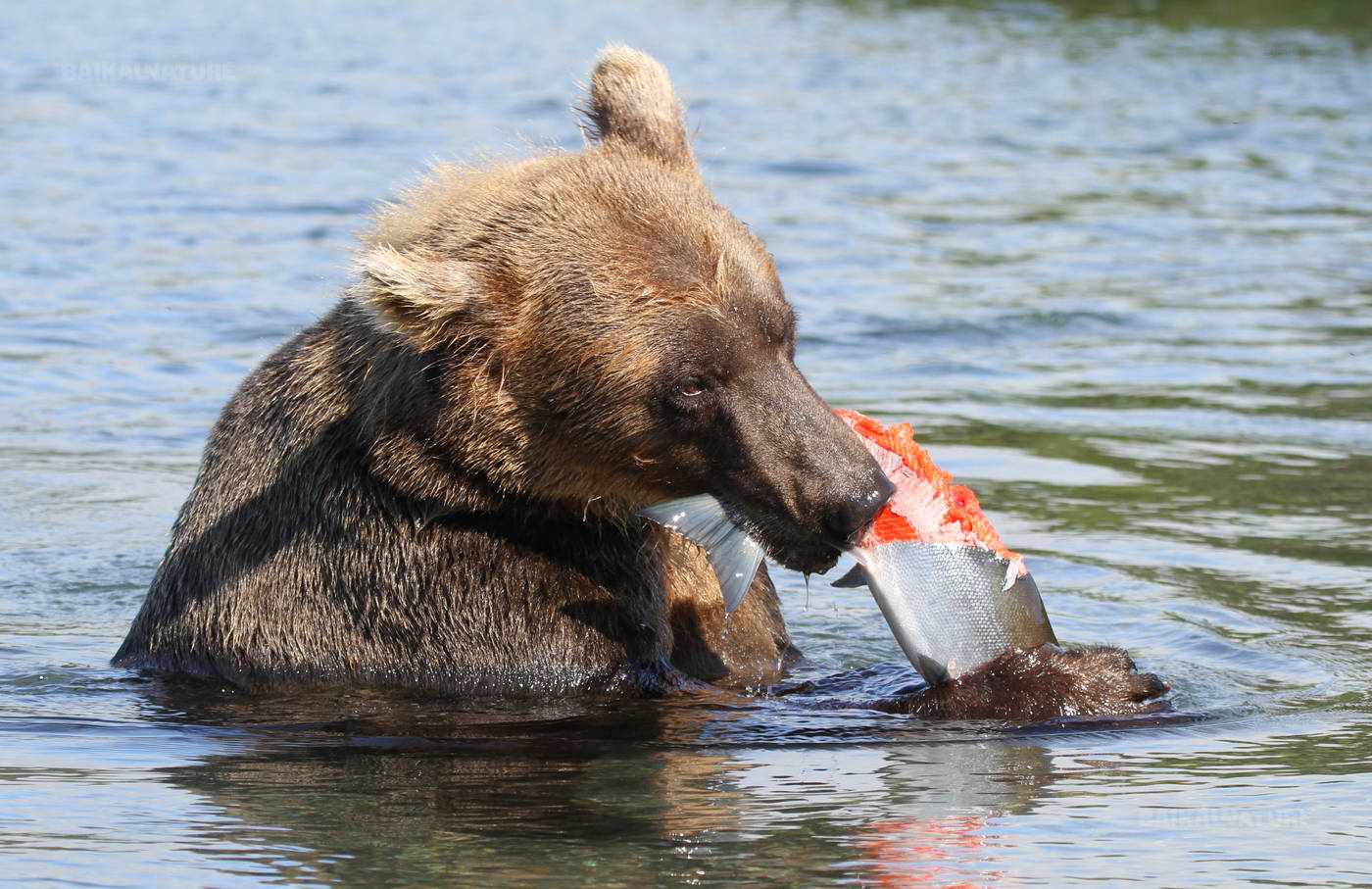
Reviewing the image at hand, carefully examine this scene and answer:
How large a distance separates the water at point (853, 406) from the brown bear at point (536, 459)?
0.73ft

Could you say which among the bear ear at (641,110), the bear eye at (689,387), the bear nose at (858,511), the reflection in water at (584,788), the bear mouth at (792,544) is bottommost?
the reflection in water at (584,788)

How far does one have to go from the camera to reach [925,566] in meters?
6.67

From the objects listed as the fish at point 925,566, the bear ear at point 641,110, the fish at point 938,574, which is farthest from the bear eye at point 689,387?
the bear ear at point 641,110

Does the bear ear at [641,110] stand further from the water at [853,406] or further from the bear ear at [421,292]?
the bear ear at [421,292]

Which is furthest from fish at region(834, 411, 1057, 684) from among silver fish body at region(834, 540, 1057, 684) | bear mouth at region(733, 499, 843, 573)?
bear mouth at region(733, 499, 843, 573)

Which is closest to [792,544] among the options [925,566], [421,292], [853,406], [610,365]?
[925,566]

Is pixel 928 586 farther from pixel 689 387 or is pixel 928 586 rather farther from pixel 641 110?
pixel 641 110

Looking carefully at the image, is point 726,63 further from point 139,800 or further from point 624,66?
point 139,800

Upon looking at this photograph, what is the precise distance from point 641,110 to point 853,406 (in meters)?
5.23

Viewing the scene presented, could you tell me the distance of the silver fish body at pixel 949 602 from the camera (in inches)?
261

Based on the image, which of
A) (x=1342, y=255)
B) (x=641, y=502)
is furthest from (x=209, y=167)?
(x=641, y=502)

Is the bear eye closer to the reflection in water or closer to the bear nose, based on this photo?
the bear nose

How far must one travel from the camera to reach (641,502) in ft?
22.6

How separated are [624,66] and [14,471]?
17.5 feet
